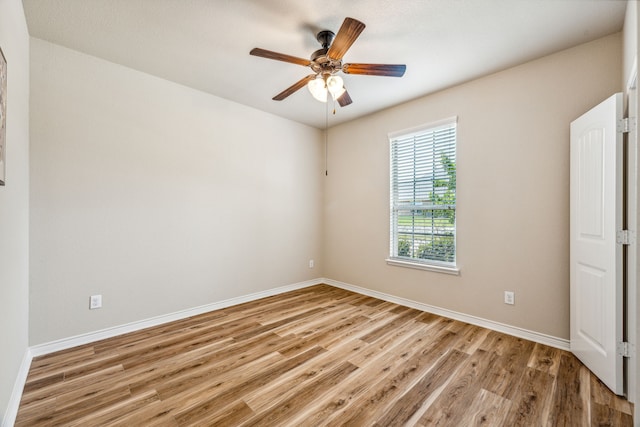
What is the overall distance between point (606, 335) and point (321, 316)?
2396 mm

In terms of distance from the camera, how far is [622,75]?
2168 mm

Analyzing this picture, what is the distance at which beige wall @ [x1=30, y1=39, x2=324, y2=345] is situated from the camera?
2.39 metres

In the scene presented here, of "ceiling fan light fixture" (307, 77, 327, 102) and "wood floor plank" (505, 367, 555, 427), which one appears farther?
"ceiling fan light fixture" (307, 77, 327, 102)

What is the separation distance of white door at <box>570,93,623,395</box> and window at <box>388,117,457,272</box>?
1.10 metres

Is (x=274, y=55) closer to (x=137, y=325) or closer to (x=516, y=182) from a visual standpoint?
(x=516, y=182)

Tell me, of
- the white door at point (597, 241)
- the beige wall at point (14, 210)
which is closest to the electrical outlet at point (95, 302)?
the beige wall at point (14, 210)

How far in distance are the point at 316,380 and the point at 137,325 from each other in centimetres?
205

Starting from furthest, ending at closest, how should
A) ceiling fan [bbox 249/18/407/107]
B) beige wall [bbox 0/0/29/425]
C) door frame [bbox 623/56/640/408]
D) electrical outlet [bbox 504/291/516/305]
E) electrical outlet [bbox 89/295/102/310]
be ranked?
electrical outlet [bbox 504/291/516/305], electrical outlet [bbox 89/295/102/310], ceiling fan [bbox 249/18/407/107], door frame [bbox 623/56/640/408], beige wall [bbox 0/0/29/425]

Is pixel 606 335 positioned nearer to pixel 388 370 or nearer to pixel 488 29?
pixel 388 370

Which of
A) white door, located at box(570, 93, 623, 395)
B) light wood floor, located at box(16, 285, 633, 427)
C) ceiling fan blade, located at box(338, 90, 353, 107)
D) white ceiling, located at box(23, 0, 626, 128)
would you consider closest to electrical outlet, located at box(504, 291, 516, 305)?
light wood floor, located at box(16, 285, 633, 427)

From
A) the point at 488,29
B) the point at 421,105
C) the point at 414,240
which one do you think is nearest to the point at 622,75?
the point at 488,29

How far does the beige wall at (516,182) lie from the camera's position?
95.4 inches

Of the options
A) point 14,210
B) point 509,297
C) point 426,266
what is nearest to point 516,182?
point 509,297

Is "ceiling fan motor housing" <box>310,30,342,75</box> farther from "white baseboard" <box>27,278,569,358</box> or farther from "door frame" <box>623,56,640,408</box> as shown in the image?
"white baseboard" <box>27,278,569,358</box>
